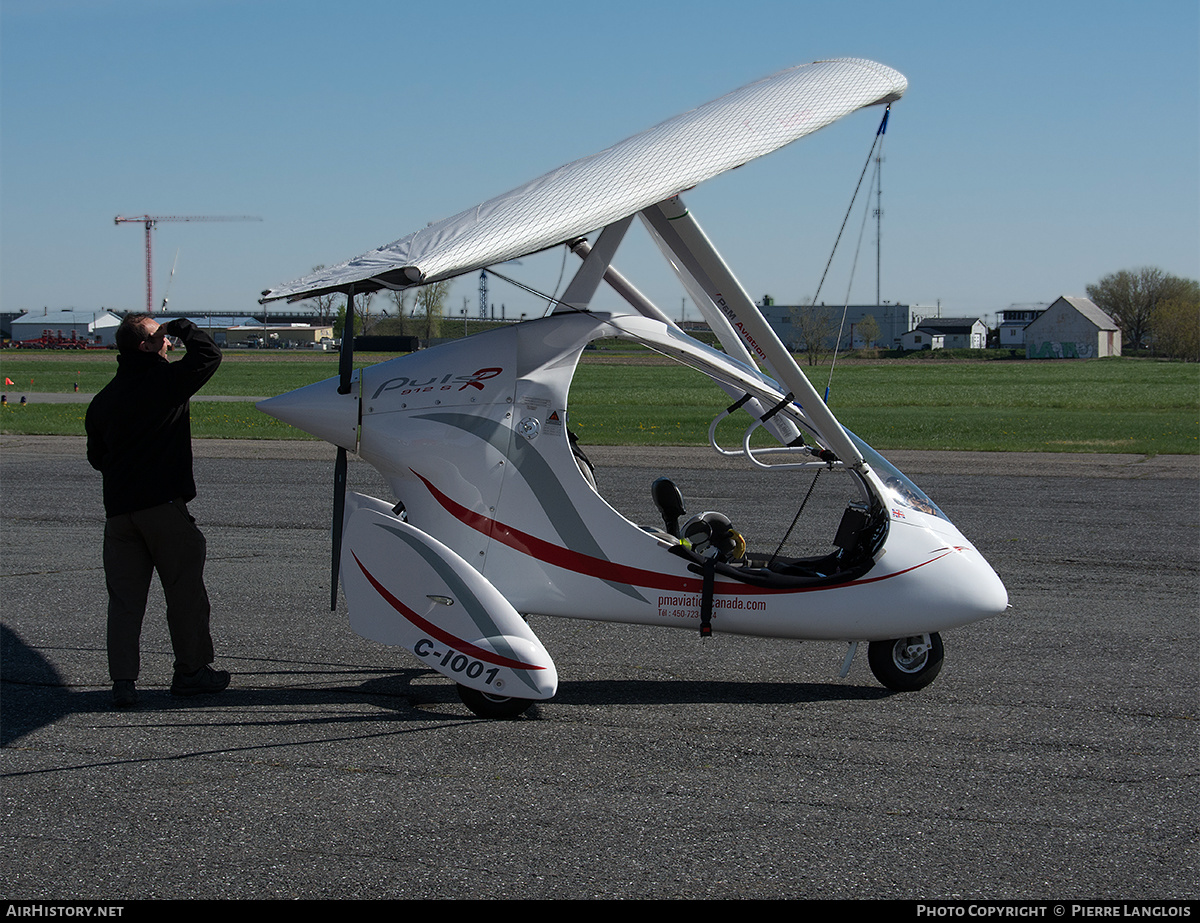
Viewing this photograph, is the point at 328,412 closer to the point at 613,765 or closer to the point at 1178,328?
the point at 613,765

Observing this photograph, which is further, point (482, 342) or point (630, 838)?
point (482, 342)

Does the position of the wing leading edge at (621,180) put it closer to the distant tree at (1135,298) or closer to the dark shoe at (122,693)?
the dark shoe at (122,693)

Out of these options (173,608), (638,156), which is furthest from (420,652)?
(638,156)

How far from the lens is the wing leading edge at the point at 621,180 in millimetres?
5129

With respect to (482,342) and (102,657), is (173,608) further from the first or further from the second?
(482,342)

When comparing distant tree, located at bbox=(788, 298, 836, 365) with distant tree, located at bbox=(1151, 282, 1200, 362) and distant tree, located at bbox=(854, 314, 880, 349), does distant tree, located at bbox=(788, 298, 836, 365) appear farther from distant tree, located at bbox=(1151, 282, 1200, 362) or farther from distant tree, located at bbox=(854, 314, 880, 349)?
distant tree, located at bbox=(1151, 282, 1200, 362)

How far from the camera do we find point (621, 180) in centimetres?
554

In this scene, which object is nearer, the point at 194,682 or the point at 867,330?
the point at 194,682

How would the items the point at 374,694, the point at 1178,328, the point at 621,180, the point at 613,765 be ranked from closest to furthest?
the point at 613,765 → the point at 621,180 → the point at 374,694 → the point at 1178,328

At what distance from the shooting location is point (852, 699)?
6301mm

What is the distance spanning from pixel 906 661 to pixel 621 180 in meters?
3.18

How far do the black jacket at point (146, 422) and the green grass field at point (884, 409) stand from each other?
206 inches

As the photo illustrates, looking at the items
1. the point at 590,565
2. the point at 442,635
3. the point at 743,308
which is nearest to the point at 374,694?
the point at 442,635
